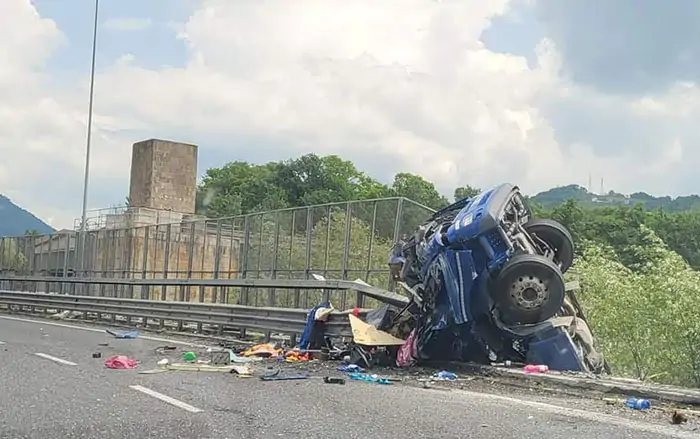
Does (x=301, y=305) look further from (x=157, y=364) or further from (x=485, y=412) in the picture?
(x=485, y=412)

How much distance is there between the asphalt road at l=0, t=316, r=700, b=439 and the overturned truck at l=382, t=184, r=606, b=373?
1.72 meters

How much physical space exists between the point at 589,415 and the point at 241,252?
1574cm

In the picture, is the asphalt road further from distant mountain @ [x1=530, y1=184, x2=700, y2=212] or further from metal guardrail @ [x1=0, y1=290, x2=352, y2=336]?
distant mountain @ [x1=530, y1=184, x2=700, y2=212]

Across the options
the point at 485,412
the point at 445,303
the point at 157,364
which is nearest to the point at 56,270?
the point at 157,364

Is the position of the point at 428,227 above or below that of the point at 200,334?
above

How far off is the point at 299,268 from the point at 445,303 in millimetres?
8958

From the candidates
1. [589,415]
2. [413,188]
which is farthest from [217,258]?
[413,188]

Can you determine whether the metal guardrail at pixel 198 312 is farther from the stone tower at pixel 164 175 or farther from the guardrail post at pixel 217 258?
the stone tower at pixel 164 175

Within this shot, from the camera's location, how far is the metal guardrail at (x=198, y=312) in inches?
577

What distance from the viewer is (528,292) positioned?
10.8 m

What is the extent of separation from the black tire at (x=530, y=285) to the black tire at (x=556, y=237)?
4.52ft

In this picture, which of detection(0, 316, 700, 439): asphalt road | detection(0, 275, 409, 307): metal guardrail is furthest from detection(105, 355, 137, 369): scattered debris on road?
detection(0, 275, 409, 307): metal guardrail

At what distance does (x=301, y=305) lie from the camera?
1862 centimetres

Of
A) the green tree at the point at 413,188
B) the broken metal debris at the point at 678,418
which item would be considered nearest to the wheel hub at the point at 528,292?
the broken metal debris at the point at 678,418
